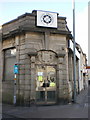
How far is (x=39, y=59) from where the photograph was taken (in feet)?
40.8

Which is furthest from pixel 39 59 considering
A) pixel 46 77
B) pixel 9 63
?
pixel 9 63

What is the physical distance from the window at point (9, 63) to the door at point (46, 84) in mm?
2409

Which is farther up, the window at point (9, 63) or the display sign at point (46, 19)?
the display sign at point (46, 19)

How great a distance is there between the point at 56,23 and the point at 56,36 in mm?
961

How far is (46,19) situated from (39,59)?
2.99 metres

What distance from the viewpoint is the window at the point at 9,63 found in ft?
44.6

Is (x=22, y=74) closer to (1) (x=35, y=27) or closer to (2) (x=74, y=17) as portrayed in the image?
(1) (x=35, y=27)

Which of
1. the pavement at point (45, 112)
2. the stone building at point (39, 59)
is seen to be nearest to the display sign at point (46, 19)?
the stone building at point (39, 59)

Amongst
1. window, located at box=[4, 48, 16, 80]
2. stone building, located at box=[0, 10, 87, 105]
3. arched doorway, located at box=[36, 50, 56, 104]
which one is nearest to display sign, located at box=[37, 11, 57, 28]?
stone building, located at box=[0, 10, 87, 105]

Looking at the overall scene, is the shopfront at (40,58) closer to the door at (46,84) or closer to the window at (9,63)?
the door at (46,84)

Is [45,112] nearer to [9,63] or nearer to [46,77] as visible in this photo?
[46,77]

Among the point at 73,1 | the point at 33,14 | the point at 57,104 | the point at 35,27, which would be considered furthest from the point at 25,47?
the point at 73,1

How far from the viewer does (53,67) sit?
12734 millimetres

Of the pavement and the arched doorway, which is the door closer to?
the arched doorway
